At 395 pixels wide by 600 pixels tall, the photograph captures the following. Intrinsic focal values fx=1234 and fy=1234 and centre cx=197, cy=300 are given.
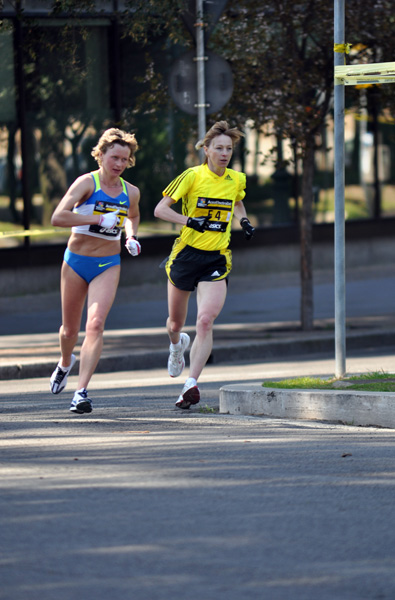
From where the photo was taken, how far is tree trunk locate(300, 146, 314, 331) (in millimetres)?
13672

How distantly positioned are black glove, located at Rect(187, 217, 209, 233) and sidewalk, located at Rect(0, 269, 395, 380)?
143 inches

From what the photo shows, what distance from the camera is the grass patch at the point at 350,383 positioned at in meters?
7.90

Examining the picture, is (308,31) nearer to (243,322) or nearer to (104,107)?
(243,322)

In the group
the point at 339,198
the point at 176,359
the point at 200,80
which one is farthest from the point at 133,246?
the point at 200,80

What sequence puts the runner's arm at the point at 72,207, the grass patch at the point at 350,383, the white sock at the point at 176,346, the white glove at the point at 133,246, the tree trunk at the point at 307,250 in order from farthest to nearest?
1. the tree trunk at the point at 307,250
2. the white sock at the point at 176,346
3. the white glove at the point at 133,246
4. the grass patch at the point at 350,383
5. the runner's arm at the point at 72,207

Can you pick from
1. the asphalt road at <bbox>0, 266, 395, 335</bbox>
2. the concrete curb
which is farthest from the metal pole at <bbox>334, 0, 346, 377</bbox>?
the asphalt road at <bbox>0, 266, 395, 335</bbox>

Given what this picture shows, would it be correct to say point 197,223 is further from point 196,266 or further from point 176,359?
point 176,359

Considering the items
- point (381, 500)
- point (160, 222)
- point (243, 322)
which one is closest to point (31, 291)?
point (160, 222)

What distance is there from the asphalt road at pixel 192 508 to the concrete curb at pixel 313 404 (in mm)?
146

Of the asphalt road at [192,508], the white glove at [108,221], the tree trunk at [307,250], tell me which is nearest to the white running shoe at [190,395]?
the asphalt road at [192,508]

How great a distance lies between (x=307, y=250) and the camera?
13922mm

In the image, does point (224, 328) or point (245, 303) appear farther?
point (245, 303)

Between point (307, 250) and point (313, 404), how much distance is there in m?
6.23

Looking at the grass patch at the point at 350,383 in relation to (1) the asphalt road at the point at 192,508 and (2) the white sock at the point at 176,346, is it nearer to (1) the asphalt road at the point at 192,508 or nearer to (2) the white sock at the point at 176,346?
(1) the asphalt road at the point at 192,508
